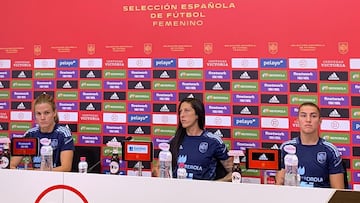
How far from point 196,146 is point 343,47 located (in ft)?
4.24

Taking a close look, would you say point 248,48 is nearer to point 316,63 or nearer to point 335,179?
point 316,63

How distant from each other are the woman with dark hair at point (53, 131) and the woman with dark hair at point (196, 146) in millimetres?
826

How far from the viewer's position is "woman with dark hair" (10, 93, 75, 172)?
320 centimetres

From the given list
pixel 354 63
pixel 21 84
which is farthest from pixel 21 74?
pixel 354 63

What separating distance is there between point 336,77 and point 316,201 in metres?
2.07

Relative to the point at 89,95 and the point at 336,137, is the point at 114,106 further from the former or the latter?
the point at 336,137

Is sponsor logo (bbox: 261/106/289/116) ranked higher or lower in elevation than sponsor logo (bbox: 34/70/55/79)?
lower

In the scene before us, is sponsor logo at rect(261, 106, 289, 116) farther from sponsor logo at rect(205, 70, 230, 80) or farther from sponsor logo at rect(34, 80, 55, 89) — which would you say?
sponsor logo at rect(34, 80, 55, 89)

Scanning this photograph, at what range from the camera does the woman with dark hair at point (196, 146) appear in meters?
2.97

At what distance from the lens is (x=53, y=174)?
1.33 m

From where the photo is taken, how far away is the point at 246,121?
125 inches

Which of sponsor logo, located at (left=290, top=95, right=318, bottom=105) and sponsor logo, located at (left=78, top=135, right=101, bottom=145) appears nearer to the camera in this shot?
sponsor logo, located at (left=290, top=95, right=318, bottom=105)

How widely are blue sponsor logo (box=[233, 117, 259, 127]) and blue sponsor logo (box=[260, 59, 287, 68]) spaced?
0.42 meters

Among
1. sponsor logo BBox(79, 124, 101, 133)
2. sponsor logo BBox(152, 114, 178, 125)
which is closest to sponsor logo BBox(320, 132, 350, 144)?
sponsor logo BBox(152, 114, 178, 125)
